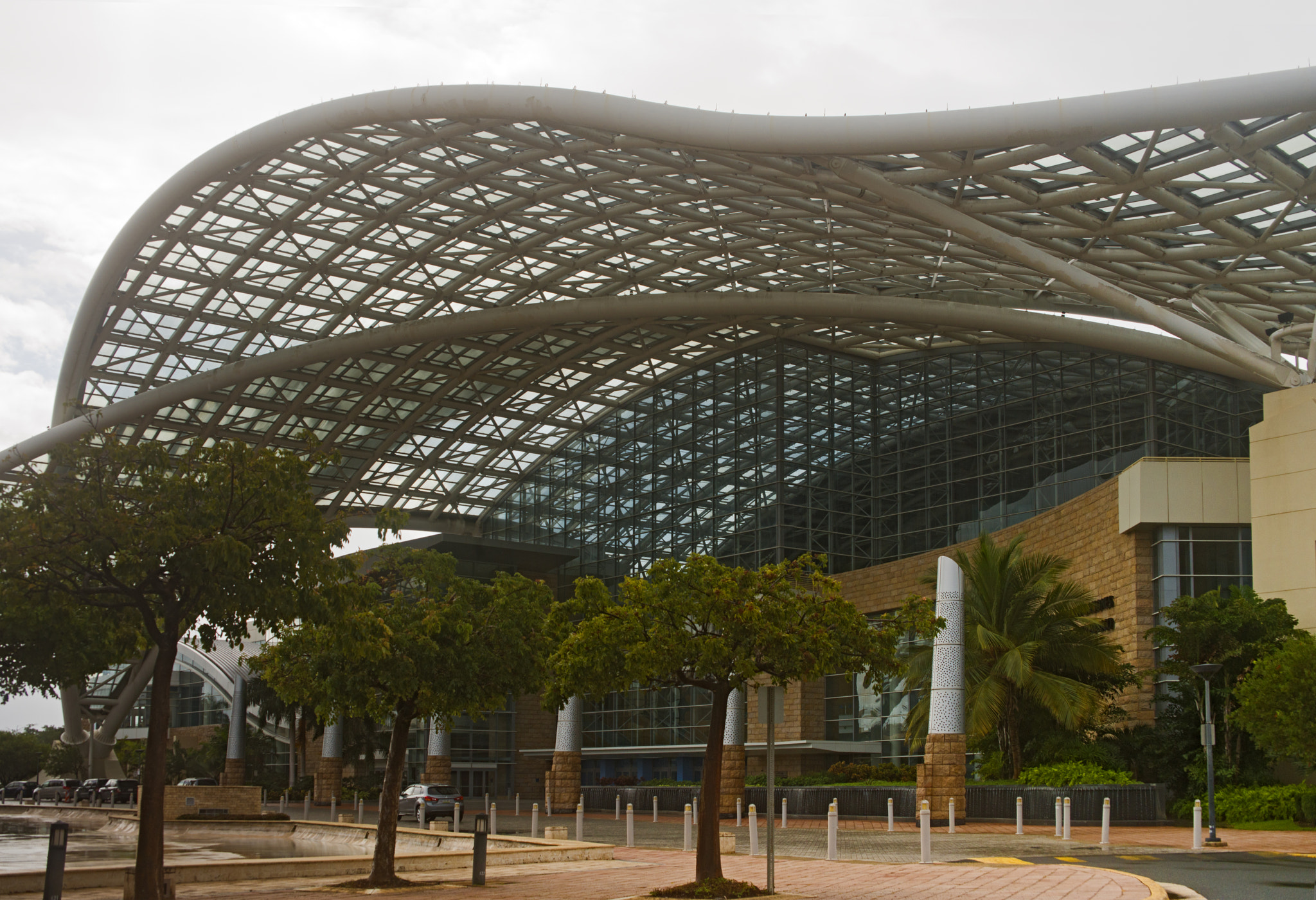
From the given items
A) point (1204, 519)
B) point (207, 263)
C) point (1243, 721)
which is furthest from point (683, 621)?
point (207, 263)

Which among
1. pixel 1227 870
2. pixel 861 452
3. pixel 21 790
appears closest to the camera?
pixel 1227 870

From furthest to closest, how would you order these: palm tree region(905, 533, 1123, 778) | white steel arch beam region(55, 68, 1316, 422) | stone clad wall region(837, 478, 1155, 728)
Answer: stone clad wall region(837, 478, 1155, 728) → palm tree region(905, 533, 1123, 778) → white steel arch beam region(55, 68, 1316, 422)

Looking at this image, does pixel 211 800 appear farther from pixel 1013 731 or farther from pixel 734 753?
pixel 1013 731

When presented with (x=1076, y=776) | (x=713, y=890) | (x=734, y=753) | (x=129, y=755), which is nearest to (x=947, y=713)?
(x=1076, y=776)

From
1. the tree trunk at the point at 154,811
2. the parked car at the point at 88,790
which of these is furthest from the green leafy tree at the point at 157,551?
the parked car at the point at 88,790

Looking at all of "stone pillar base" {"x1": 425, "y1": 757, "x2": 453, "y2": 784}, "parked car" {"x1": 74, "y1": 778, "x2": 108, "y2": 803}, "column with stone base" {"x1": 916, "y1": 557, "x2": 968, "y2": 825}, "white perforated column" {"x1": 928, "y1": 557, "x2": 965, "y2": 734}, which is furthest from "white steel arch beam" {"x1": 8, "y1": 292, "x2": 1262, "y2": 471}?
"stone pillar base" {"x1": 425, "y1": 757, "x2": 453, "y2": 784}

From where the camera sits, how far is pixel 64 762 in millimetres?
81688

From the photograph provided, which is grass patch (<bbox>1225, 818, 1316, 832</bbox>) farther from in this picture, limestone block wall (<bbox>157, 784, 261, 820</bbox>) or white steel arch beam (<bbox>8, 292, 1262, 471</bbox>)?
limestone block wall (<bbox>157, 784, 261, 820</bbox>)

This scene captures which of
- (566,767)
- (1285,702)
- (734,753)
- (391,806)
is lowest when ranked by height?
(566,767)

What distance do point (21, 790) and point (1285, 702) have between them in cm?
6977

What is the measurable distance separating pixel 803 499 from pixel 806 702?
890cm

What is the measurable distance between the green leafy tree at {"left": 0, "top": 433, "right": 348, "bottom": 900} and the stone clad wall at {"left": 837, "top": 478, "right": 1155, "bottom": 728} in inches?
906

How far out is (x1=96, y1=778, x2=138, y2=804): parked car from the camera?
5466cm

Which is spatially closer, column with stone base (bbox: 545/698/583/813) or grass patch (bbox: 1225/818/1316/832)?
grass patch (bbox: 1225/818/1316/832)
